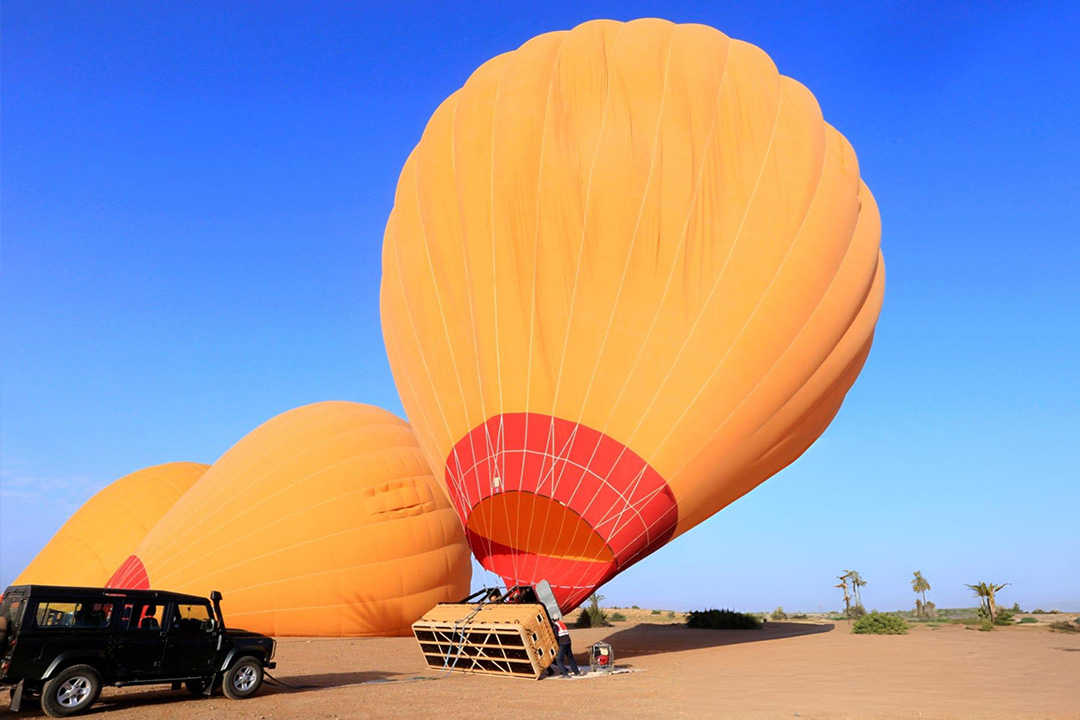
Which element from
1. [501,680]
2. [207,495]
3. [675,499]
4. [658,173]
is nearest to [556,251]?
[658,173]

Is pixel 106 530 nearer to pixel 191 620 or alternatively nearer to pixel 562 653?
pixel 191 620

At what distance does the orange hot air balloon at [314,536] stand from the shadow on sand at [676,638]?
4.49 meters

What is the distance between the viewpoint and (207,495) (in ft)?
52.1

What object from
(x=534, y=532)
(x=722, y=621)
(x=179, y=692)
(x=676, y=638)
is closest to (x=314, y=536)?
(x=179, y=692)

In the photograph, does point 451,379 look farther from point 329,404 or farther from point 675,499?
point 329,404

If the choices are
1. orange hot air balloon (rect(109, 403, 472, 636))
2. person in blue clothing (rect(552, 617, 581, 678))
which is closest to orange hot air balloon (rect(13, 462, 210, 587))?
orange hot air balloon (rect(109, 403, 472, 636))

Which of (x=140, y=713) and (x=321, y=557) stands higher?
(x=321, y=557)

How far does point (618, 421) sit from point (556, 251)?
273 centimetres

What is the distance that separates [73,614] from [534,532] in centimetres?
606

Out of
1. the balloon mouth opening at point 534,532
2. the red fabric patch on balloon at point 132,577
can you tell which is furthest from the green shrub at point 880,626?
the red fabric patch on balloon at point 132,577

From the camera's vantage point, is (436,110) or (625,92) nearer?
(625,92)

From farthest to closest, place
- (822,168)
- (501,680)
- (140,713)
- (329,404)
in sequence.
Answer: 1. (329,404)
2. (822,168)
3. (501,680)
4. (140,713)

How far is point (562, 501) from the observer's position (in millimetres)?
11242

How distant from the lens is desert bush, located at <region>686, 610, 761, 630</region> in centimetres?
2289
